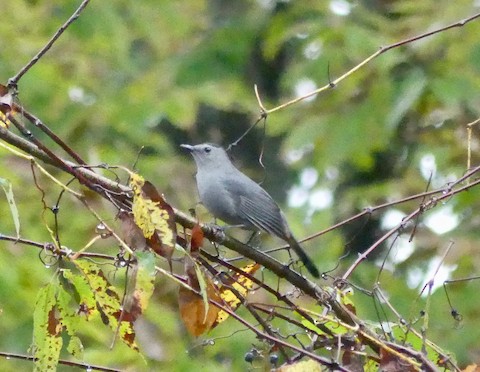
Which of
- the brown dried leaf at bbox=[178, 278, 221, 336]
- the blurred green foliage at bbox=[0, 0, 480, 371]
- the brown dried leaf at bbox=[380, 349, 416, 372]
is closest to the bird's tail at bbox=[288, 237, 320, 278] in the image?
the brown dried leaf at bbox=[178, 278, 221, 336]

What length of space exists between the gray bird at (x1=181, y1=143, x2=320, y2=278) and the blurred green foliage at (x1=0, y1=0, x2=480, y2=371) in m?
1.08

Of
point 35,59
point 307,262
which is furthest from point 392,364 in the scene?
point 307,262

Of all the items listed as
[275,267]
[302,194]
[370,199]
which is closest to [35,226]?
[370,199]

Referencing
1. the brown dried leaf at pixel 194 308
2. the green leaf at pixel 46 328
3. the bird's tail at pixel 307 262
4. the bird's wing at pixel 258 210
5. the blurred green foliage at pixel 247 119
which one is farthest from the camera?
the blurred green foliage at pixel 247 119

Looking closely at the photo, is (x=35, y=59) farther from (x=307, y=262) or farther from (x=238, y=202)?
(x=238, y=202)

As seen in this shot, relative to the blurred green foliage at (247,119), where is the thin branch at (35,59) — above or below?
below

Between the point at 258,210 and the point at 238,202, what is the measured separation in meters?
0.10

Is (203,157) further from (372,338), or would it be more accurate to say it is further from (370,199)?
(370,199)

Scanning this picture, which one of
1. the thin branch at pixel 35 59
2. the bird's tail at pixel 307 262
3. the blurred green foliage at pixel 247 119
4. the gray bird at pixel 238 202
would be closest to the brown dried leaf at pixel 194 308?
the thin branch at pixel 35 59

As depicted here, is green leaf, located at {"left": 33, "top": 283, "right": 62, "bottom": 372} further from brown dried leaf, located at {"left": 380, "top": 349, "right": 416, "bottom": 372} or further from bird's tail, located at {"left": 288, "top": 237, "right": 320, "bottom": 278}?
bird's tail, located at {"left": 288, "top": 237, "right": 320, "bottom": 278}

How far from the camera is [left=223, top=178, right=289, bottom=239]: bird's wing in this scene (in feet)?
12.8

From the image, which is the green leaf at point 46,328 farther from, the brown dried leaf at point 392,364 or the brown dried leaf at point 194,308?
the brown dried leaf at point 392,364

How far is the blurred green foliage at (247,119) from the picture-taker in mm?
6027

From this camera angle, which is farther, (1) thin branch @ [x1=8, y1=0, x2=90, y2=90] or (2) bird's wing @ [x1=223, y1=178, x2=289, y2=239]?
(2) bird's wing @ [x1=223, y1=178, x2=289, y2=239]
